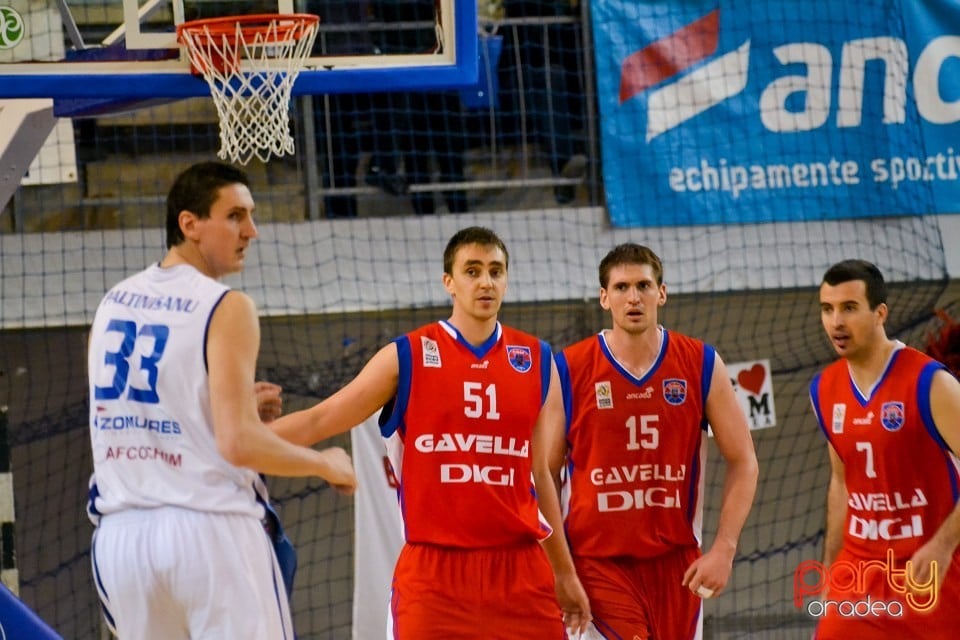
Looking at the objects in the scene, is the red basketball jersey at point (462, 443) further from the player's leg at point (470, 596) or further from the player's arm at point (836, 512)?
the player's arm at point (836, 512)

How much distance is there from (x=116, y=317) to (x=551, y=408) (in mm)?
2388

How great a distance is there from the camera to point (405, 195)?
10.6 m

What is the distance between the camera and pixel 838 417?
619 centimetres

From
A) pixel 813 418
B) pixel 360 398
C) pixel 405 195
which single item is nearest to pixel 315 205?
pixel 405 195

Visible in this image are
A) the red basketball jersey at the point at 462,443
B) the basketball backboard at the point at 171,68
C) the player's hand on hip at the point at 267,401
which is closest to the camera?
the player's hand on hip at the point at 267,401

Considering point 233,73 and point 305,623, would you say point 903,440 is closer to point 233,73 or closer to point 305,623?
point 233,73

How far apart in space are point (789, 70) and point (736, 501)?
17.0 feet

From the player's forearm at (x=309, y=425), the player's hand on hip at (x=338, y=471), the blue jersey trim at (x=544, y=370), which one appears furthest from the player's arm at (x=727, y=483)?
the player's hand on hip at (x=338, y=471)

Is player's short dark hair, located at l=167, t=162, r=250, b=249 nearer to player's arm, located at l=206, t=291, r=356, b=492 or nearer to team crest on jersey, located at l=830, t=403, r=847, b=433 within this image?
player's arm, located at l=206, t=291, r=356, b=492

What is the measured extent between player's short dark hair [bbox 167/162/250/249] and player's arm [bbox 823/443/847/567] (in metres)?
3.21

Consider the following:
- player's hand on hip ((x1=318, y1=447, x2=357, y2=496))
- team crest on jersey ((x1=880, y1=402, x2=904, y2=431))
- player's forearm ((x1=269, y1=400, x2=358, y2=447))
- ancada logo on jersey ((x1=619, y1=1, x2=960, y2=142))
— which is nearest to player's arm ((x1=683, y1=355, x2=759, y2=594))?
team crest on jersey ((x1=880, y1=402, x2=904, y2=431))

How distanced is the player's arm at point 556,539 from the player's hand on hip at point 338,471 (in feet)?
5.26

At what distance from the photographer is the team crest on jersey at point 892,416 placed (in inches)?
236

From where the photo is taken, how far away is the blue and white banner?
10086mm
